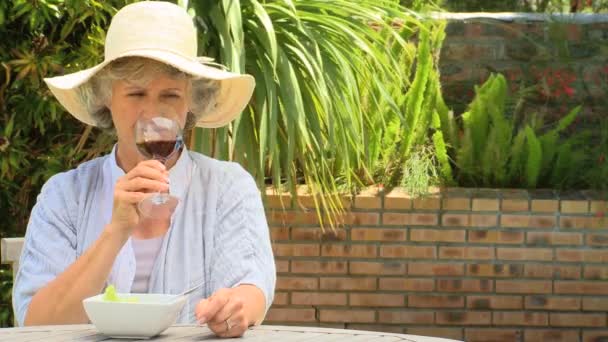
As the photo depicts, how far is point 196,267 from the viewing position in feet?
8.30

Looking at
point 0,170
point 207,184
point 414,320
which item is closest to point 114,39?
point 207,184

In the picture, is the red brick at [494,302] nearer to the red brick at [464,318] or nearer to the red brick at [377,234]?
the red brick at [464,318]

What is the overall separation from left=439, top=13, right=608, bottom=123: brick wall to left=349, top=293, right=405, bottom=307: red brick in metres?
1.17

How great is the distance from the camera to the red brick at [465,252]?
5465 millimetres

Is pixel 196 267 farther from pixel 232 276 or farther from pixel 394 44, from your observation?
pixel 394 44

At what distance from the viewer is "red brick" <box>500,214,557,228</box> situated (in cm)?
548

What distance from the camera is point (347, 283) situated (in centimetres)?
547

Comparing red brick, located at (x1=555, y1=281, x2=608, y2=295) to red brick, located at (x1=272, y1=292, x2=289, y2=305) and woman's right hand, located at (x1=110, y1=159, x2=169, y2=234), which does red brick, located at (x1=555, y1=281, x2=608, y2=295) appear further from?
woman's right hand, located at (x1=110, y1=159, x2=169, y2=234)

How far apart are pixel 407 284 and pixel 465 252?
0.91ft

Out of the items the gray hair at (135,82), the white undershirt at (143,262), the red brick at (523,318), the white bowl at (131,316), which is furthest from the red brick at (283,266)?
the white bowl at (131,316)

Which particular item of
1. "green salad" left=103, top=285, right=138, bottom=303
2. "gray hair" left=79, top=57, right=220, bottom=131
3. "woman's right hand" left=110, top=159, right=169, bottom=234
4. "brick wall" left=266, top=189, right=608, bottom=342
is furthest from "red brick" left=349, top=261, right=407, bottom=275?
"green salad" left=103, top=285, right=138, bottom=303

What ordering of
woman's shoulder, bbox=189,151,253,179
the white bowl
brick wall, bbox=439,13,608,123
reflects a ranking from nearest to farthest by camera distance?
the white bowl
woman's shoulder, bbox=189,151,253,179
brick wall, bbox=439,13,608,123

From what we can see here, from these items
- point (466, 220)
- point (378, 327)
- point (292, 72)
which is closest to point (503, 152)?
point (466, 220)

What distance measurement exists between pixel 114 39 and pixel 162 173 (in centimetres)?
48
